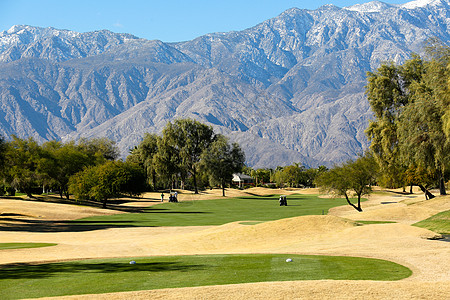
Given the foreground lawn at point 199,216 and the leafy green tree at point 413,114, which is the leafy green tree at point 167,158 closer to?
the foreground lawn at point 199,216

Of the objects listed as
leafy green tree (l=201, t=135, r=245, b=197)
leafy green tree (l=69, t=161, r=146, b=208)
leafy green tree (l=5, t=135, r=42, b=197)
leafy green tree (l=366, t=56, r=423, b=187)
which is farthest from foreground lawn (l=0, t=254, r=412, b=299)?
leafy green tree (l=201, t=135, r=245, b=197)

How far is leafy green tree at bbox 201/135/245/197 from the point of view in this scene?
10856cm

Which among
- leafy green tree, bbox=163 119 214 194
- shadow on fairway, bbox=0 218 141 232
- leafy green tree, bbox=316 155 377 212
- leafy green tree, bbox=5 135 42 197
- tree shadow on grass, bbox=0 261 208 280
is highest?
leafy green tree, bbox=163 119 214 194

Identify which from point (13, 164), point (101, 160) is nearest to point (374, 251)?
point (13, 164)

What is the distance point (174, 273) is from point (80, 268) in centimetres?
475

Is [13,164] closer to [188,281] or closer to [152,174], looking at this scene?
[152,174]

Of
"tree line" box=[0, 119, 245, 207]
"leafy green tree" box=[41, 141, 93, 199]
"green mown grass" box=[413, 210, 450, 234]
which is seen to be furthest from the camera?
"leafy green tree" box=[41, 141, 93, 199]

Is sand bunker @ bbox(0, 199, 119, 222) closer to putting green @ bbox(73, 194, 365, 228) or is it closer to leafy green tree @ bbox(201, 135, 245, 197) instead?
putting green @ bbox(73, 194, 365, 228)

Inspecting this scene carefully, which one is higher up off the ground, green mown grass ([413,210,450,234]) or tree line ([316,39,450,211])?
tree line ([316,39,450,211])

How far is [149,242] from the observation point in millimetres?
31344

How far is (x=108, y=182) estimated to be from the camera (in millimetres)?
64500

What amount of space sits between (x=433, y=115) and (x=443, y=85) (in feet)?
12.9

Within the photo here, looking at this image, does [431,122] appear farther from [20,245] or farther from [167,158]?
[167,158]

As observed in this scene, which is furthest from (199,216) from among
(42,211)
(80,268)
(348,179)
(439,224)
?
(80,268)
